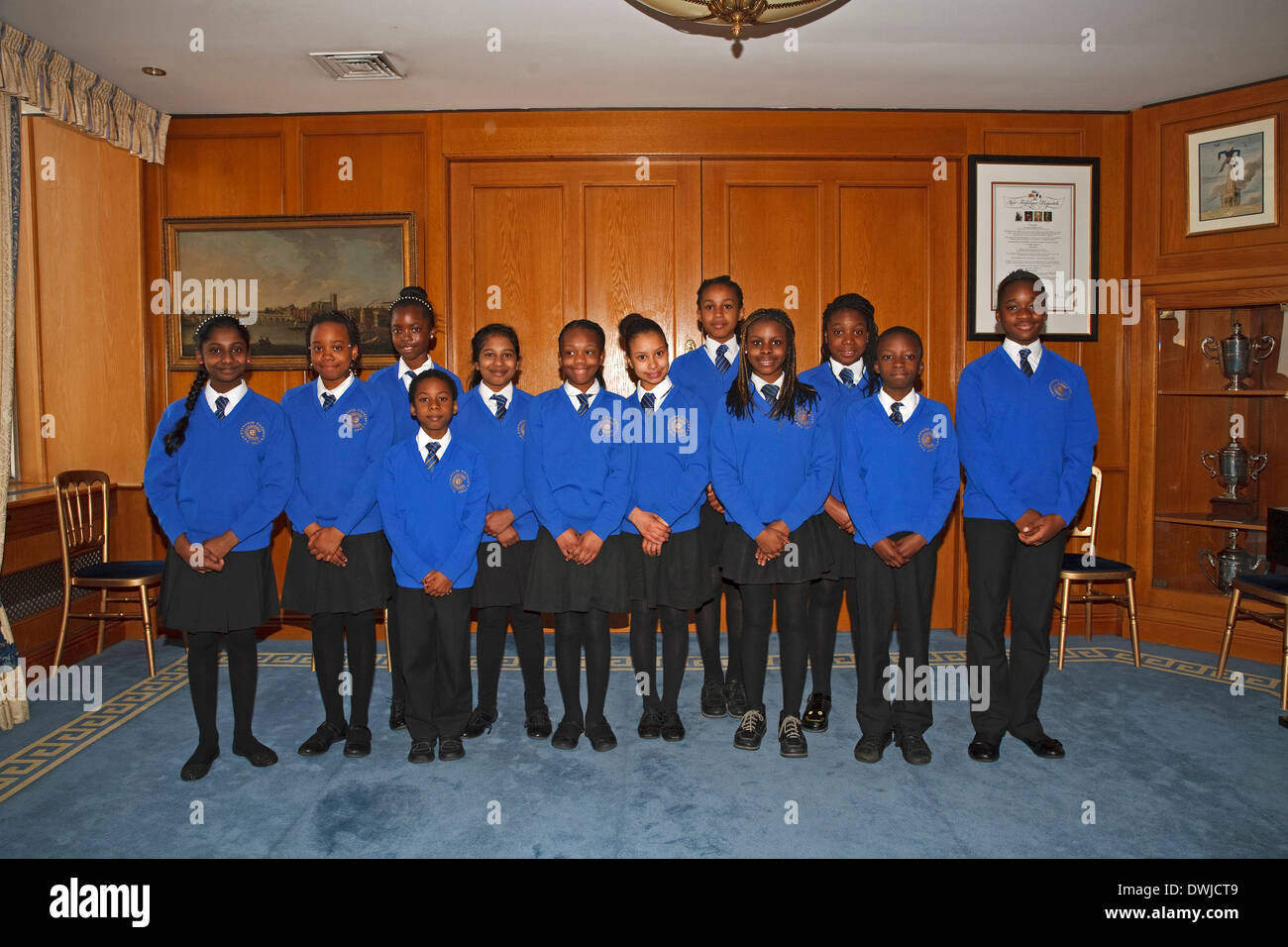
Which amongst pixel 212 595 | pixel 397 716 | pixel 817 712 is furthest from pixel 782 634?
pixel 212 595

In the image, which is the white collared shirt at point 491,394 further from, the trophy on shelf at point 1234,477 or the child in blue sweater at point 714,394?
the trophy on shelf at point 1234,477

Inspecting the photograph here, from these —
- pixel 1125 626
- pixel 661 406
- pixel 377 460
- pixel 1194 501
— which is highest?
pixel 661 406

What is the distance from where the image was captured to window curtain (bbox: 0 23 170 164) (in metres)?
3.73

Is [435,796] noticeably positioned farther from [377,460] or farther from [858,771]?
[858,771]

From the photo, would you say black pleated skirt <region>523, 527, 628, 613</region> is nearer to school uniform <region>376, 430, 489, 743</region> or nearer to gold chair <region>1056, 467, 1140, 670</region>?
school uniform <region>376, 430, 489, 743</region>

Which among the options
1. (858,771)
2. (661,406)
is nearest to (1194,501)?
(858,771)

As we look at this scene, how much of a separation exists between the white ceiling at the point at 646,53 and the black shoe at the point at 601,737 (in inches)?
125

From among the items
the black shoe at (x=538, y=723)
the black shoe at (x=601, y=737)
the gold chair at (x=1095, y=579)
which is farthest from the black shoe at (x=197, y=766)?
the gold chair at (x=1095, y=579)

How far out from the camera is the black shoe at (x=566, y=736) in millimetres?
3092

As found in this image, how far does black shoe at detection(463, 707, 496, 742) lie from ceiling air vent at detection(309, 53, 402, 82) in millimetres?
3314

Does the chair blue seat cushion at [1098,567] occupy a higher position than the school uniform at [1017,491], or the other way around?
the school uniform at [1017,491]

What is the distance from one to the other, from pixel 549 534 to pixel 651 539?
394 millimetres

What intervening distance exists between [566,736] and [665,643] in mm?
534
